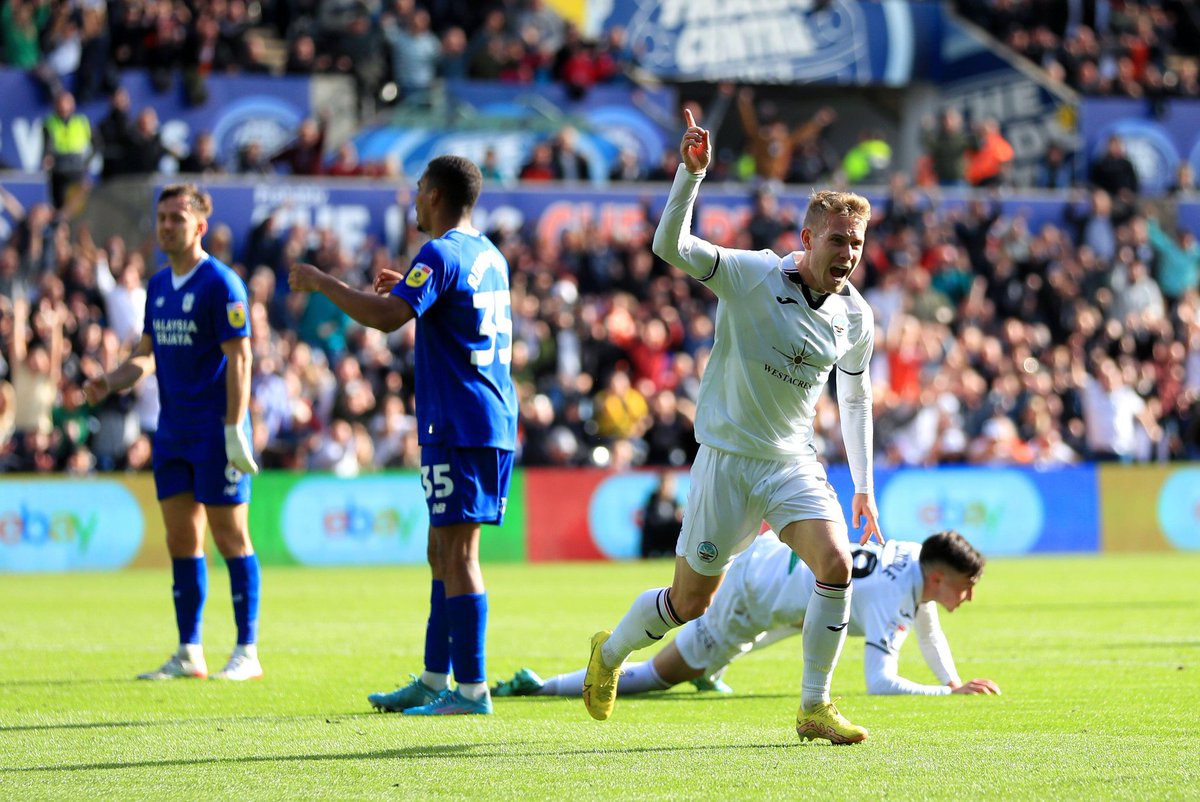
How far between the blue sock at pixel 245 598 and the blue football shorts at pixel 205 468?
1.16 feet

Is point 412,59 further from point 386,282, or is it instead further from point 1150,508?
point 386,282

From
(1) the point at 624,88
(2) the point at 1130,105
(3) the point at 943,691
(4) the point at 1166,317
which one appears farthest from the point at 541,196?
(3) the point at 943,691

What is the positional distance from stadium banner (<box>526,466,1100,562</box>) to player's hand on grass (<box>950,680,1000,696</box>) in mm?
12560

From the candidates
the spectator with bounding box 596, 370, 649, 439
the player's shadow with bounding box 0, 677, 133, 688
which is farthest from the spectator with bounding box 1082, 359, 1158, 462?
the player's shadow with bounding box 0, 677, 133, 688

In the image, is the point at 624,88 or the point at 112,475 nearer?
the point at 112,475

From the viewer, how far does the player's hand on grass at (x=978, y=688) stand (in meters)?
8.85

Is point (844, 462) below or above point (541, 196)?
below

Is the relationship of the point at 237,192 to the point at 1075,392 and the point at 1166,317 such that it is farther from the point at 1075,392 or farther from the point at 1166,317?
the point at 1166,317

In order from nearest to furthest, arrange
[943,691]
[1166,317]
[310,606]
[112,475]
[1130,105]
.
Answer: [943,691], [310,606], [112,475], [1166,317], [1130,105]

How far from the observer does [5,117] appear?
2500cm

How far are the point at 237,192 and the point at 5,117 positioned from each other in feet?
12.2

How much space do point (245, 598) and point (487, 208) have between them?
15.8 meters

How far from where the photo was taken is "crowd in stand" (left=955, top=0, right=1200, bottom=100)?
33.2 m

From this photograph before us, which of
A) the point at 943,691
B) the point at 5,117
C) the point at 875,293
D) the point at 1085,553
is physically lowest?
the point at 1085,553
